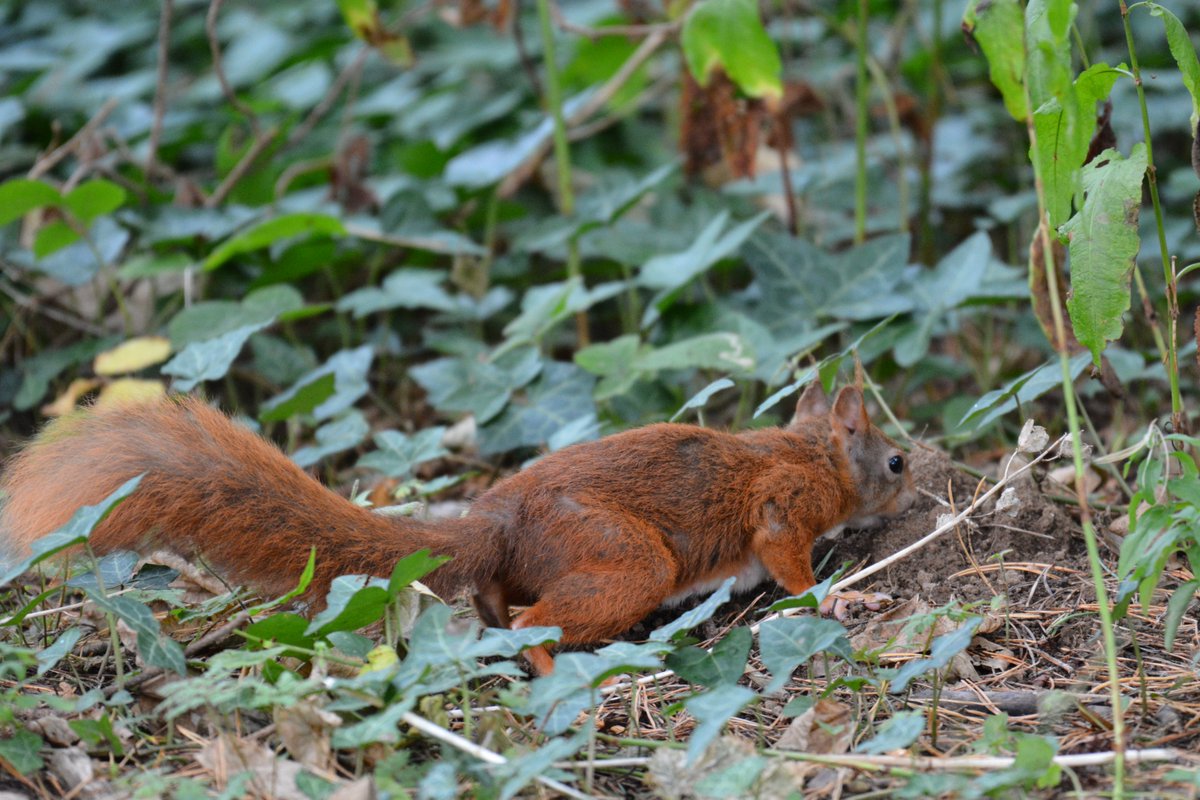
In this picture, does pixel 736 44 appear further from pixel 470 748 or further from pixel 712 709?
pixel 470 748

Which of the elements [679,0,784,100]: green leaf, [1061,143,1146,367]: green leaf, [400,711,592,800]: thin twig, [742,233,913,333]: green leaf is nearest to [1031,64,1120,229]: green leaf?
[1061,143,1146,367]: green leaf

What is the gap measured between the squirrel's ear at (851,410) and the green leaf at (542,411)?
0.94m

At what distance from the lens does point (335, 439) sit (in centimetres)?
345

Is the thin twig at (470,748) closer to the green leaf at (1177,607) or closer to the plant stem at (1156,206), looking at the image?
the green leaf at (1177,607)

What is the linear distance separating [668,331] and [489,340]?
37.9 inches

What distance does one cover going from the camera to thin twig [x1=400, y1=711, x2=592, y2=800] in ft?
5.80

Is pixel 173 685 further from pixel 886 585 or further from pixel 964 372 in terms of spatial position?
pixel 964 372

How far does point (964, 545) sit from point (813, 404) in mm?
558

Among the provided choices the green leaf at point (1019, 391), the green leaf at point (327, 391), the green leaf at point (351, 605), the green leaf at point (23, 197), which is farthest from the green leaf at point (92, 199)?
the green leaf at point (1019, 391)

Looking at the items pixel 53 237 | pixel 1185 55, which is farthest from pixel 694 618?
pixel 53 237

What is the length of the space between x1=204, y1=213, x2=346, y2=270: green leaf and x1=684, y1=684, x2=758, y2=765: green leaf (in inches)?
102

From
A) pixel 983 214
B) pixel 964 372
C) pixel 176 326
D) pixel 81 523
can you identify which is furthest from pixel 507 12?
pixel 81 523

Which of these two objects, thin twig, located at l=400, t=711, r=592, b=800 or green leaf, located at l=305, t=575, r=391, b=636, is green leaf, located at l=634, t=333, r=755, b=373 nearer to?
green leaf, located at l=305, t=575, r=391, b=636

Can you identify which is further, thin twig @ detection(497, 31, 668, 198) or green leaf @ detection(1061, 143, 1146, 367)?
thin twig @ detection(497, 31, 668, 198)
